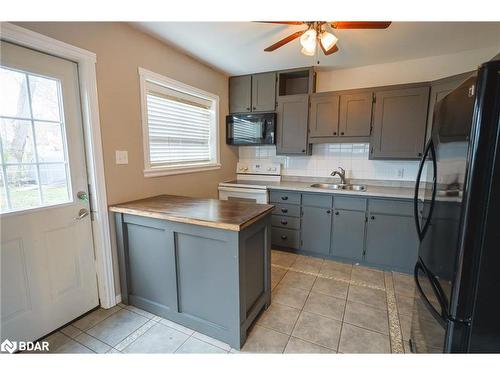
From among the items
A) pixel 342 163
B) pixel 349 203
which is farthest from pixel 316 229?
pixel 342 163

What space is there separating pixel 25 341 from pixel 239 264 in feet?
5.07

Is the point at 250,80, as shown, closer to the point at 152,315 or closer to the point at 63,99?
the point at 63,99

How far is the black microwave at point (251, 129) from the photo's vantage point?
333cm

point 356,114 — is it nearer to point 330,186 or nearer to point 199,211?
point 330,186

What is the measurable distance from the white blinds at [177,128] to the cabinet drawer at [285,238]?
143 cm

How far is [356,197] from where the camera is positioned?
2.70m

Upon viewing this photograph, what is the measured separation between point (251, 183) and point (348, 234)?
4.90 ft

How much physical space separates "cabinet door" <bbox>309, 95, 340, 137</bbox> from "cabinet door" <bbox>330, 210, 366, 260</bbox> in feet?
3.47

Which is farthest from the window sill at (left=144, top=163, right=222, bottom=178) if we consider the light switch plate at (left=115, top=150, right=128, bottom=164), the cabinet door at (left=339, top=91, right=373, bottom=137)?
the cabinet door at (left=339, top=91, right=373, bottom=137)

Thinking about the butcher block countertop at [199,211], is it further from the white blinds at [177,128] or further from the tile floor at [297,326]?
the tile floor at [297,326]

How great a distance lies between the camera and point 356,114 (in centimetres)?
289

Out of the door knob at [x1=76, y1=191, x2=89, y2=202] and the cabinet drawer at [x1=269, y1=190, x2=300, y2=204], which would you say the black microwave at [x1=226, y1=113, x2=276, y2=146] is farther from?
the door knob at [x1=76, y1=191, x2=89, y2=202]
